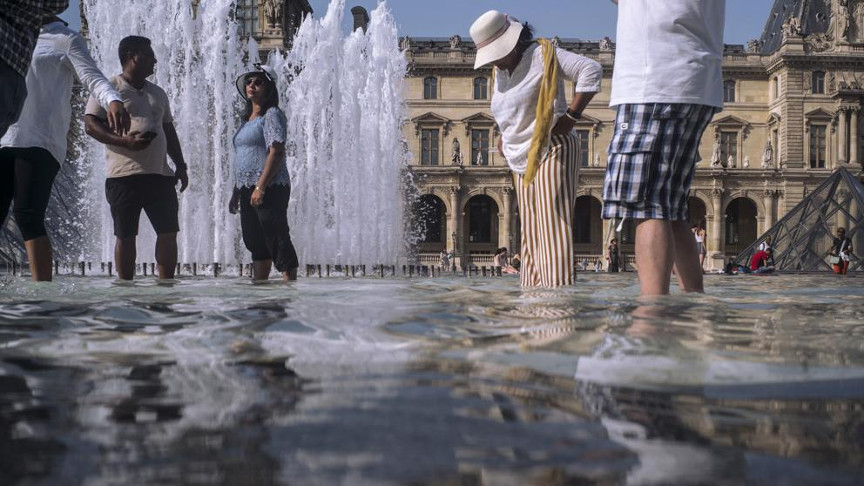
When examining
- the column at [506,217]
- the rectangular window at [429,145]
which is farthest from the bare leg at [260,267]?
the rectangular window at [429,145]

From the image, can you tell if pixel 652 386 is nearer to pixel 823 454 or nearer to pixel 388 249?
pixel 823 454

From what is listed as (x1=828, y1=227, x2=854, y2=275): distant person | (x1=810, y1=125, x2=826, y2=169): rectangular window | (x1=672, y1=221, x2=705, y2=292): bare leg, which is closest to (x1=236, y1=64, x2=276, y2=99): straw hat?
(x1=672, y1=221, x2=705, y2=292): bare leg

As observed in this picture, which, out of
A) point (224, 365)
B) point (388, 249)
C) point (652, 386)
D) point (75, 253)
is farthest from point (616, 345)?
point (388, 249)

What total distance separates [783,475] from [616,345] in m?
0.76

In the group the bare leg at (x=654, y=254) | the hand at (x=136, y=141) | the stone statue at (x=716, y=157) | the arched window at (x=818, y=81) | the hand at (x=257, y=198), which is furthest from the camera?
the arched window at (x=818, y=81)

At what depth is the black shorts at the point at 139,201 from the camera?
4.16 meters

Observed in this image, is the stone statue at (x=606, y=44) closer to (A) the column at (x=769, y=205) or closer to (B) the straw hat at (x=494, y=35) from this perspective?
(A) the column at (x=769, y=205)

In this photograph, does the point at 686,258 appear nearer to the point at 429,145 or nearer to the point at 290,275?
the point at 290,275

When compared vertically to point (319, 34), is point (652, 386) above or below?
below

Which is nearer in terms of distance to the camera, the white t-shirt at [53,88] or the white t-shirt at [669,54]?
the white t-shirt at [669,54]

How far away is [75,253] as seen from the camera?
1449 centimetres

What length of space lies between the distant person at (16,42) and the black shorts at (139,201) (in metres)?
1.45

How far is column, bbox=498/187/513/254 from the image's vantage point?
34250mm

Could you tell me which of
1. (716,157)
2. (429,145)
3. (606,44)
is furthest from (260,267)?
(606,44)
